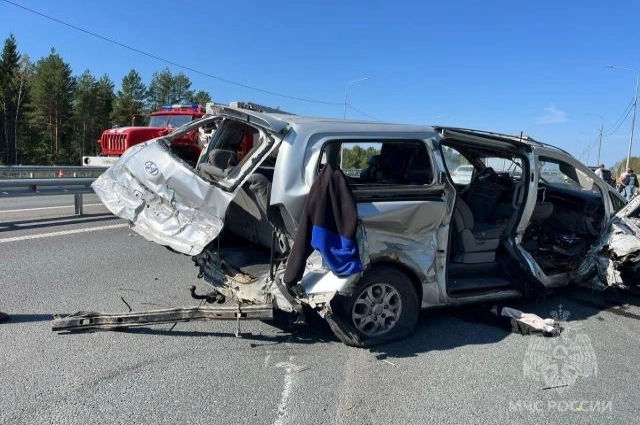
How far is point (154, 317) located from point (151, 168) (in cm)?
154

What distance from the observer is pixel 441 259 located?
4453 millimetres

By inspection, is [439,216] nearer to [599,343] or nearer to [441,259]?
[441,259]

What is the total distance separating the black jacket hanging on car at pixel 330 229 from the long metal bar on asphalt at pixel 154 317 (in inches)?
20.5

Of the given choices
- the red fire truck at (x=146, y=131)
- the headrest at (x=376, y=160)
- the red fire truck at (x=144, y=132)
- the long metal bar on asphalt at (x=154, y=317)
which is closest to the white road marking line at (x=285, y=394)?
the long metal bar on asphalt at (x=154, y=317)

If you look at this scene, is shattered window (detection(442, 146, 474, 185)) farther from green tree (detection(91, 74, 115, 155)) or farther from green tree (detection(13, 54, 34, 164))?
green tree (detection(91, 74, 115, 155))

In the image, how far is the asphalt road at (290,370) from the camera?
123 inches

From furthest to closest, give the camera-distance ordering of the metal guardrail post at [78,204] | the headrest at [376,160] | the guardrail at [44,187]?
the metal guardrail post at [78,204]
the guardrail at [44,187]
the headrest at [376,160]

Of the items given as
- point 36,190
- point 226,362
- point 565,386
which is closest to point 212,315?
point 226,362

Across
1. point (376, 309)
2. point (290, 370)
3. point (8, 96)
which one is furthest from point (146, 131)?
point (8, 96)

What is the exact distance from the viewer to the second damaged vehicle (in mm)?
3838

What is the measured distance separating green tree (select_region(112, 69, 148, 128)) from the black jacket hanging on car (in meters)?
62.1

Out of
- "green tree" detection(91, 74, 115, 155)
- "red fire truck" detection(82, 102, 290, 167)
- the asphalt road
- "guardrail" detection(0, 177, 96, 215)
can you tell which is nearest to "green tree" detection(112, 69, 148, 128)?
"green tree" detection(91, 74, 115, 155)

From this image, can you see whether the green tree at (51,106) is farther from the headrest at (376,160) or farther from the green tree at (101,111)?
the headrest at (376,160)

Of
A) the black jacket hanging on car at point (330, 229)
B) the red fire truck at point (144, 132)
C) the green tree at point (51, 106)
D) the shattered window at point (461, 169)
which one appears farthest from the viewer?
the green tree at point (51, 106)
